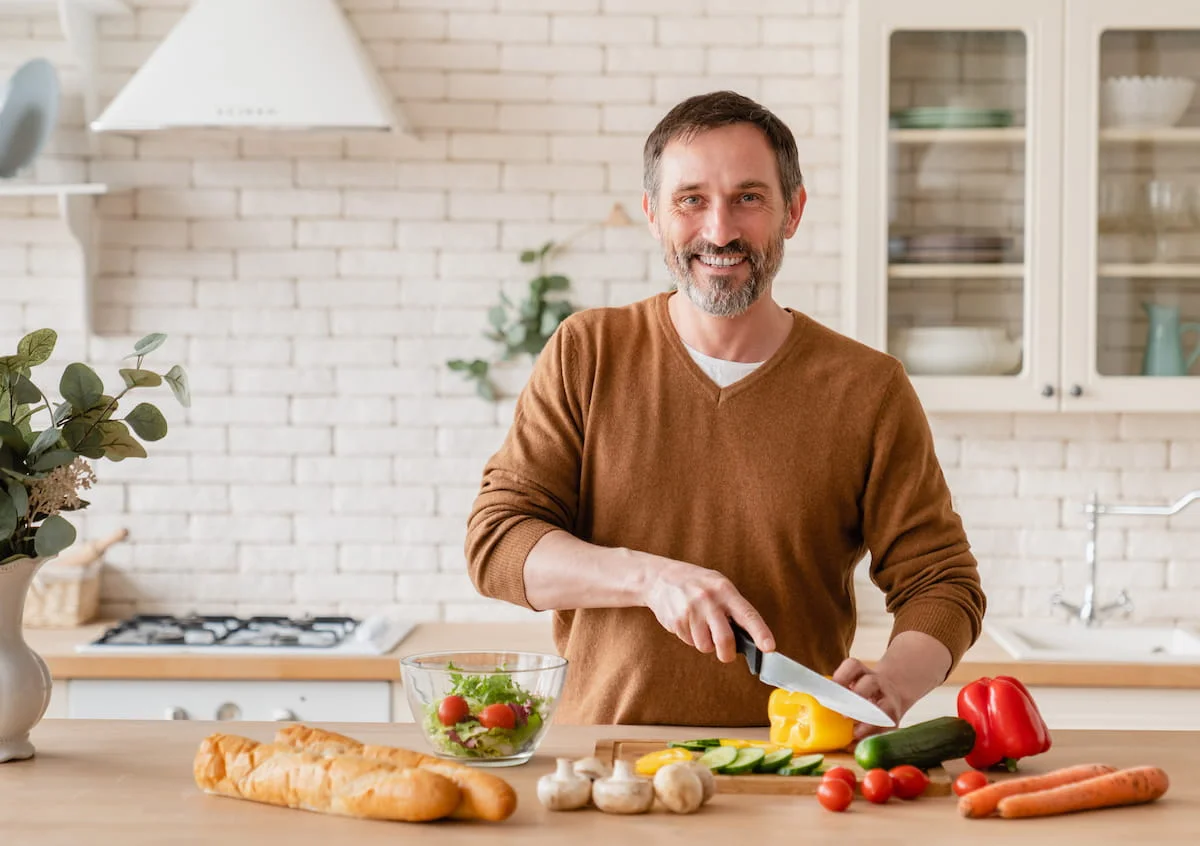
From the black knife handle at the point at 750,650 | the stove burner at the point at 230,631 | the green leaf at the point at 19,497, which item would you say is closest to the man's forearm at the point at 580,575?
the black knife handle at the point at 750,650

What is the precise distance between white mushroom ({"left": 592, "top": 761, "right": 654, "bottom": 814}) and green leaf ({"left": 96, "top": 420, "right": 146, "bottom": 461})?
2.35 ft

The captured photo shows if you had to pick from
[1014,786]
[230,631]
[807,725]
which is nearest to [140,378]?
[807,725]

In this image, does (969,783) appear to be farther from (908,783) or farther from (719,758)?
(719,758)

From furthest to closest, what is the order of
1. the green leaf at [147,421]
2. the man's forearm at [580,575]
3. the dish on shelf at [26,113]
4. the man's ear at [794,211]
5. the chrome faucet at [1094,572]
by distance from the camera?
the chrome faucet at [1094,572] → the dish on shelf at [26,113] → the man's ear at [794,211] → the man's forearm at [580,575] → the green leaf at [147,421]

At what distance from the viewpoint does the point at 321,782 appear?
4.87 ft

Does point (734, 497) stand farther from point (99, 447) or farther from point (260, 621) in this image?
point (260, 621)

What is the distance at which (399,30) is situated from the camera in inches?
142

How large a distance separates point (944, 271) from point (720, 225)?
4.61ft

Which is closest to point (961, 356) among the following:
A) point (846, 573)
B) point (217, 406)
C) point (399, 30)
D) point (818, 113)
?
point (818, 113)

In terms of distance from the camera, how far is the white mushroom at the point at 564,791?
1496mm

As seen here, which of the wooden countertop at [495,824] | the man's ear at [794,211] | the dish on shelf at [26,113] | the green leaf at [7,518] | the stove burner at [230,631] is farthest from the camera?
the dish on shelf at [26,113]

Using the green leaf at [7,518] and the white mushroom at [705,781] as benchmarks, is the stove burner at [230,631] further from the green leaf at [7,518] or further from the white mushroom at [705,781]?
the white mushroom at [705,781]

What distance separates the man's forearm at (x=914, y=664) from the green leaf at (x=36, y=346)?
1.17 meters

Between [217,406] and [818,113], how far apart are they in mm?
1761
